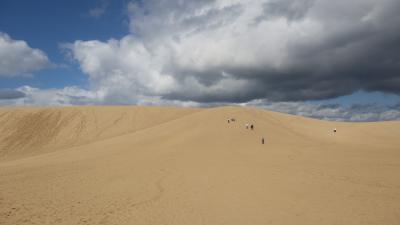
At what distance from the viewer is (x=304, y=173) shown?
1809cm

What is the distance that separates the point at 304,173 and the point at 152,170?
388 inches

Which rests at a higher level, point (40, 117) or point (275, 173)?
point (40, 117)

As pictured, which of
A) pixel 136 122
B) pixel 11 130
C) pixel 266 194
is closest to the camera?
pixel 266 194

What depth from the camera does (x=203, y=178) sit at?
674 inches

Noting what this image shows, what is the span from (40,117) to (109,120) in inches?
422

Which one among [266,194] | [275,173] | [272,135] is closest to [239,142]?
[272,135]

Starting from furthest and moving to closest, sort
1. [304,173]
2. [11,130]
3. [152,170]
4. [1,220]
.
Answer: [11,130], [152,170], [304,173], [1,220]

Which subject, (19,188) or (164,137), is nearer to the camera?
(19,188)

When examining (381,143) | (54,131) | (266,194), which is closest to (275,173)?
(266,194)

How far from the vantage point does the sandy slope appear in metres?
11.2

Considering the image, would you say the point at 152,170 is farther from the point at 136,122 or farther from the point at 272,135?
the point at 136,122

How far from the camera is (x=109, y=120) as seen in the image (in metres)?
45.1

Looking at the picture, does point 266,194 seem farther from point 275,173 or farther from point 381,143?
point 381,143

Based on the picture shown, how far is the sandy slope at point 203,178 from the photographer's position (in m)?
11.2
